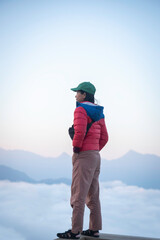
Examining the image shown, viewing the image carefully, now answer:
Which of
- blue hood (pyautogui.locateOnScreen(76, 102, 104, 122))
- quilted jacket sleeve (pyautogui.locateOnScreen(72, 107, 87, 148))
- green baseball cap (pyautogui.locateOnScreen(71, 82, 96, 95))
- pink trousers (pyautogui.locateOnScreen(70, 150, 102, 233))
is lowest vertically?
pink trousers (pyautogui.locateOnScreen(70, 150, 102, 233))

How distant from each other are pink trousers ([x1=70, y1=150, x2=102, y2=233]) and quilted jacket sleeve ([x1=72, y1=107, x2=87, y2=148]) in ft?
0.47

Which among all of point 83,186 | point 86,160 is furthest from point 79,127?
point 83,186

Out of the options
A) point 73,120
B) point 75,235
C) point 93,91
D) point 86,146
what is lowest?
point 75,235

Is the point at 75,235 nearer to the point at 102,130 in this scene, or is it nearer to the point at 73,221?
the point at 73,221

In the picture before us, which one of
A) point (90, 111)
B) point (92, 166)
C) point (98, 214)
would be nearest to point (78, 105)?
point (90, 111)

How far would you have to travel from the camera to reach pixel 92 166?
3041 mm

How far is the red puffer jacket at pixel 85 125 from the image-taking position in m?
2.93

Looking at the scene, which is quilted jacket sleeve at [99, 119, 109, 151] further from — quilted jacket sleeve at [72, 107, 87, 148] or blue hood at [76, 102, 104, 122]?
quilted jacket sleeve at [72, 107, 87, 148]

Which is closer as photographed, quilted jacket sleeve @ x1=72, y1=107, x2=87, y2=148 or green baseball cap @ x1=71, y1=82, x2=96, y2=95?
quilted jacket sleeve @ x1=72, y1=107, x2=87, y2=148

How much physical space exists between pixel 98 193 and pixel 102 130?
674 mm

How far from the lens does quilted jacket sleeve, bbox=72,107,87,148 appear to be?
9.56 feet

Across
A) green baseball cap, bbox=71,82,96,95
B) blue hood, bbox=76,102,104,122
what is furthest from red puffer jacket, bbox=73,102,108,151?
green baseball cap, bbox=71,82,96,95

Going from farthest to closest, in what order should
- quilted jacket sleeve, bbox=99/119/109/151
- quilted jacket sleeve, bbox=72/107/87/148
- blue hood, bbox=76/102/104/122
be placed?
quilted jacket sleeve, bbox=99/119/109/151 → blue hood, bbox=76/102/104/122 → quilted jacket sleeve, bbox=72/107/87/148

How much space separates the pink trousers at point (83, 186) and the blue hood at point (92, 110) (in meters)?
0.35
